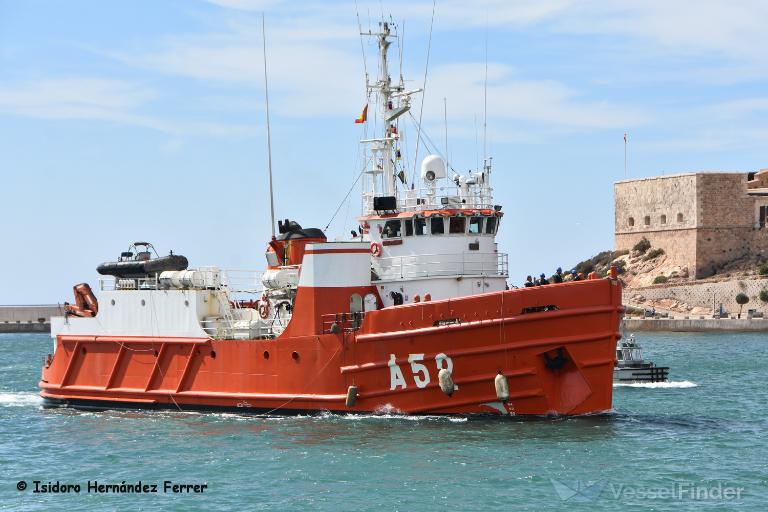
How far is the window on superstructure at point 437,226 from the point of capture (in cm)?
2328

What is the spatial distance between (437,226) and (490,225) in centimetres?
115

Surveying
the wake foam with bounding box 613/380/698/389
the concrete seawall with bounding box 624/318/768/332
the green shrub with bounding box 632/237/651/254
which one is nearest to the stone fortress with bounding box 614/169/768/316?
the green shrub with bounding box 632/237/651/254

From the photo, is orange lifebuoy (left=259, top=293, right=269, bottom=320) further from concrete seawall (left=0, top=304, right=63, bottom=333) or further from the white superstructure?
concrete seawall (left=0, top=304, right=63, bottom=333)

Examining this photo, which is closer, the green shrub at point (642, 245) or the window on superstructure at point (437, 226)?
the window on superstructure at point (437, 226)

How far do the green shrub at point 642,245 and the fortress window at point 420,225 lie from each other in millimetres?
58589

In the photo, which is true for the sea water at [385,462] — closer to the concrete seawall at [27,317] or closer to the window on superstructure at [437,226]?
the window on superstructure at [437,226]

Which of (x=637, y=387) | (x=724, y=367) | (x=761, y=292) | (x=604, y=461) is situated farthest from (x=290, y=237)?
(x=761, y=292)

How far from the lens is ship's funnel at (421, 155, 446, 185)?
939 inches

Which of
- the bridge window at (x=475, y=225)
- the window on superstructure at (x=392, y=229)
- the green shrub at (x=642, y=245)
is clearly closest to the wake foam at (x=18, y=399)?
the window on superstructure at (x=392, y=229)

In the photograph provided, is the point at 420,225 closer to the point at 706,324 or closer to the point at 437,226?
the point at 437,226

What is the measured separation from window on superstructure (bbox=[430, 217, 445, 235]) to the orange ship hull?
2.56 metres

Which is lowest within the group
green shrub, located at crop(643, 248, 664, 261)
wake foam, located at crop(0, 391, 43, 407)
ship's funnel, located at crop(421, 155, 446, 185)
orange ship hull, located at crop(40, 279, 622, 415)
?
wake foam, located at crop(0, 391, 43, 407)

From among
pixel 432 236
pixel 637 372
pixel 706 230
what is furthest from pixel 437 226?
pixel 706 230

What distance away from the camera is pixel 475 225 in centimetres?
2353
